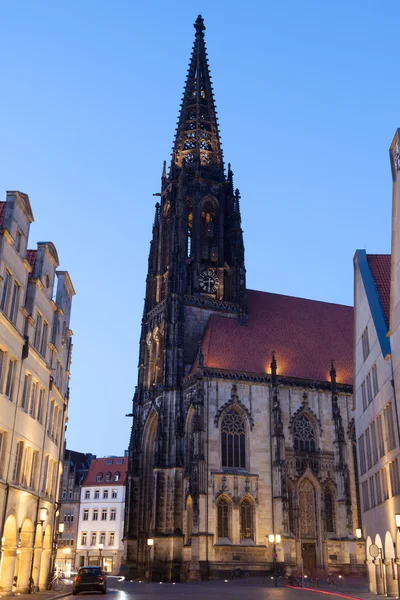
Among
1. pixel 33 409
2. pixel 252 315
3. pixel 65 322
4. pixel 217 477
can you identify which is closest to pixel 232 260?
pixel 252 315

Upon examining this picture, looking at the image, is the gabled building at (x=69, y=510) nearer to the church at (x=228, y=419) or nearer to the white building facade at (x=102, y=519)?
the white building facade at (x=102, y=519)

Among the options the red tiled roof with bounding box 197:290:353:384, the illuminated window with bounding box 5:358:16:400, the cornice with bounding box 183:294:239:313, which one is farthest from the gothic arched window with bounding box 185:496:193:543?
the illuminated window with bounding box 5:358:16:400

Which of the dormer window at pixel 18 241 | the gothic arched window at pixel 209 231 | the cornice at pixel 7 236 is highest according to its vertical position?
the gothic arched window at pixel 209 231

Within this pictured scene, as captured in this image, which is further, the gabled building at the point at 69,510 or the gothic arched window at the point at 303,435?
the gabled building at the point at 69,510

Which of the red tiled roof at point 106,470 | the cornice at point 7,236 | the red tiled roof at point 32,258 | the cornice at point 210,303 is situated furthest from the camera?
the red tiled roof at point 106,470

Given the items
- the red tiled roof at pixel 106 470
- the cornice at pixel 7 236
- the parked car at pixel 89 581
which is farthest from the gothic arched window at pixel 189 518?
the red tiled roof at pixel 106 470

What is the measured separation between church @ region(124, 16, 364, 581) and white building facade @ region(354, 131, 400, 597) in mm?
18918

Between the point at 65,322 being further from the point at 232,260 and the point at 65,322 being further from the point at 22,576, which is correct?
the point at 232,260

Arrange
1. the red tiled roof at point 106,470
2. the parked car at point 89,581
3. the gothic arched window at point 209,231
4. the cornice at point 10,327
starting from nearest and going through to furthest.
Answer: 1. the cornice at point 10,327
2. the parked car at point 89,581
3. the gothic arched window at point 209,231
4. the red tiled roof at point 106,470

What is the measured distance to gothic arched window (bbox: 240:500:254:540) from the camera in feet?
152

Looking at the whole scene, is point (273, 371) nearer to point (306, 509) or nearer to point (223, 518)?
point (306, 509)

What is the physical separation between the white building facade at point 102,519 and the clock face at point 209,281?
35.7 meters

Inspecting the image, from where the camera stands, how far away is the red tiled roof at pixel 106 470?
82438 millimetres

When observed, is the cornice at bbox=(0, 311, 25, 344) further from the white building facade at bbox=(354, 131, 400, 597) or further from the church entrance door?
the church entrance door
